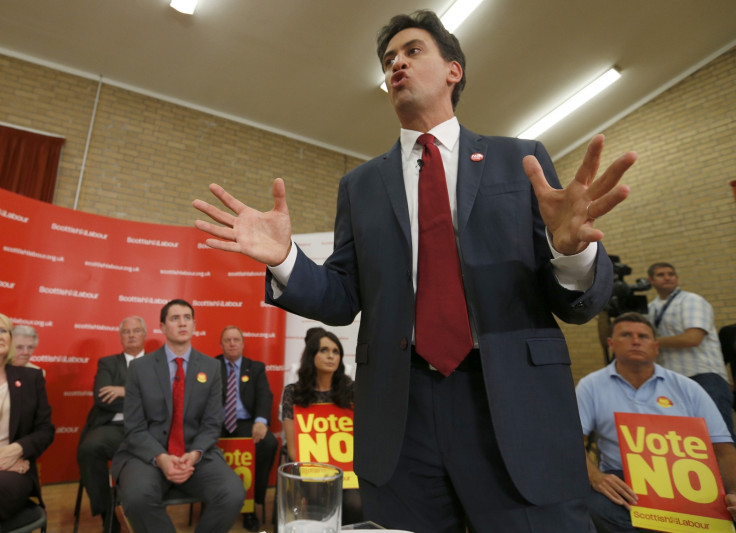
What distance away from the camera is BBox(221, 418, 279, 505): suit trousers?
373 centimetres

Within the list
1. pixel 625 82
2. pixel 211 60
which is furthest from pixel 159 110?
pixel 625 82

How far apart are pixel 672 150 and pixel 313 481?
7134 mm

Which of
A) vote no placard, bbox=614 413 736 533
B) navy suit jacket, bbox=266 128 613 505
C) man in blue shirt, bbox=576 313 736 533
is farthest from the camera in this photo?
man in blue shirt, bbox=576 313 736 533

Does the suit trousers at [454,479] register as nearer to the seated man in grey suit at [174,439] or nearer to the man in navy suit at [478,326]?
the man in navy suit at [478,326]

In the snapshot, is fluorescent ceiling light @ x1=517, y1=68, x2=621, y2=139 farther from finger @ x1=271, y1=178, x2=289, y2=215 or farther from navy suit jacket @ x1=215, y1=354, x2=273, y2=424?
finger @ x1=271, y1=178, x2=289, y2=215

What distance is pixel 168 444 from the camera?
109 inches

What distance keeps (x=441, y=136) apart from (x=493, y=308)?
18.6 inches

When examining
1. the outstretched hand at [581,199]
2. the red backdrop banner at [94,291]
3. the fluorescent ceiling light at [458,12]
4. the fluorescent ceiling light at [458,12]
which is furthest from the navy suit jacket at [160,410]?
the fluorescent ceiling light at [458,12]

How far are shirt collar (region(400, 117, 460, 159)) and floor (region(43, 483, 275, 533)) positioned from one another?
3060 millimetres

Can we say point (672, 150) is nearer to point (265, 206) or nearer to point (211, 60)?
point (265, 206)

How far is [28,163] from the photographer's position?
5.19 metres

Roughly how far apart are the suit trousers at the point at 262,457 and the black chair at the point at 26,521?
179 centimetres

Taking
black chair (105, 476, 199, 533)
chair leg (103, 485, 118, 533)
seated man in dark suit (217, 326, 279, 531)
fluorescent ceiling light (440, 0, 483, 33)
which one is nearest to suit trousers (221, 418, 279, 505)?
seated man in dark suit (217, 326, 279, 531)

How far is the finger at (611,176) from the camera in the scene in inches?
28.4
